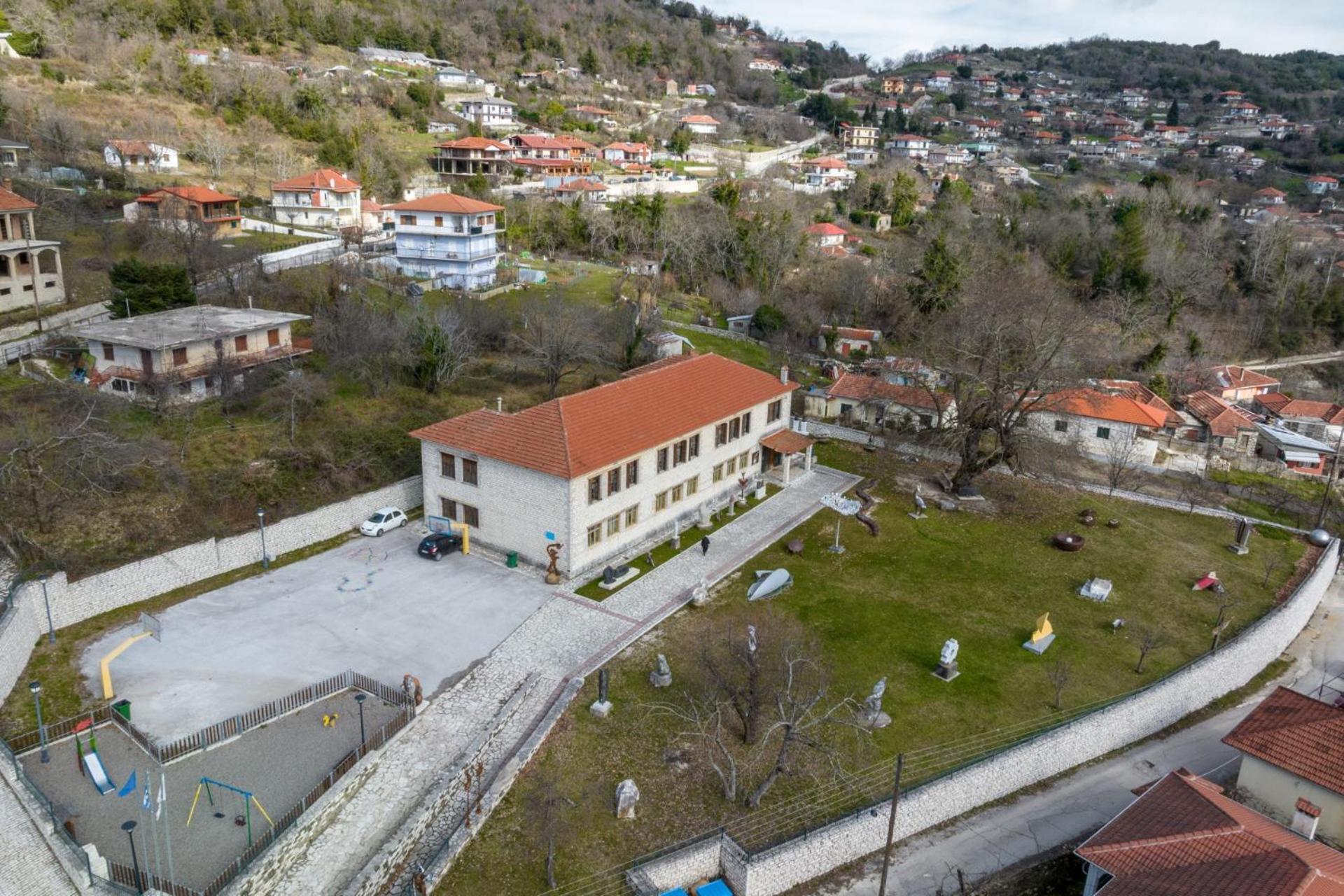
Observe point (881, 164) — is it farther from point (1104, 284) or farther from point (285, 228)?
point (285, 228)

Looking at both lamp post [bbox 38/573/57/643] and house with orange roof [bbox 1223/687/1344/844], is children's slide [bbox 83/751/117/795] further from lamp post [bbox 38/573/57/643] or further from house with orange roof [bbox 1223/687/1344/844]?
house with orange roof [bbox 1223/687/1344/844]

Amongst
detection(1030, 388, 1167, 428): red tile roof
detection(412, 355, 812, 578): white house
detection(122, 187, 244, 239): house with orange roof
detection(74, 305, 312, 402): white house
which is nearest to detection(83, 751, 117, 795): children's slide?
detection(412, 355, 812, 578): white house

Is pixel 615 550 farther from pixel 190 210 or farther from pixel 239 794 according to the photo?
pixel 190 210

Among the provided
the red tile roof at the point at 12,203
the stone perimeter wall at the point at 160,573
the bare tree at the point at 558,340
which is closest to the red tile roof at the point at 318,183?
the red tile roof at the point at 12,203

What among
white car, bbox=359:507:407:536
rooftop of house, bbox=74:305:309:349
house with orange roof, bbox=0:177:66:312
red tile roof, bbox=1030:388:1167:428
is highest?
house with orange roof, bbox=0:177:66:312

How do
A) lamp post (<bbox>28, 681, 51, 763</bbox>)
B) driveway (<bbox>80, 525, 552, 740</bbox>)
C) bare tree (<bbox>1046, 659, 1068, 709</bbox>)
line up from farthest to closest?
1. bare tree (<bbox>1046, 659, 1068, 709</bbox>)
2. driveway (<bbox>80, 525, 552, 740</bbox>)
3. lamp post (<bbox>28, 681, 51, 763</bbox>)

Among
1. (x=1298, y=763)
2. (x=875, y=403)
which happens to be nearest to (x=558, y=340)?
(x=875, y=403)

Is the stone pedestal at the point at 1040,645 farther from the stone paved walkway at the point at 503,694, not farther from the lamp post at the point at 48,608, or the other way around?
the lamp post at the point at 48,608
